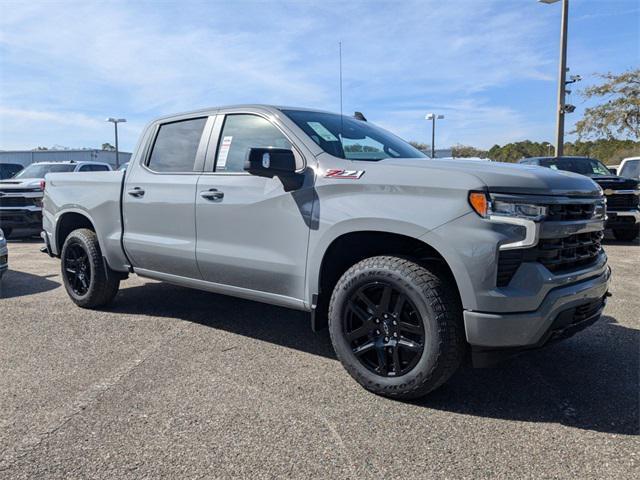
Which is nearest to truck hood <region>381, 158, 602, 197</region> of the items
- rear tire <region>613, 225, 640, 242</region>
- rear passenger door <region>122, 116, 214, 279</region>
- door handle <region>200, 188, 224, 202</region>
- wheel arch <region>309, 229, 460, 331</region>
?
wheel arch <region>309, 229, 460, 331</region>

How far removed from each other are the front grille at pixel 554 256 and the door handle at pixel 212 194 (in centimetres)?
217

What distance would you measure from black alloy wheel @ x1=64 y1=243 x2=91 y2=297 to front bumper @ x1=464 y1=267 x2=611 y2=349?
399 centimetres

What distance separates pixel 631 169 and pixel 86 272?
1205 centimetres

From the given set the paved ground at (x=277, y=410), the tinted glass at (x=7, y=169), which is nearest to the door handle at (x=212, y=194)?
the paved ground at (x=277, y=410)

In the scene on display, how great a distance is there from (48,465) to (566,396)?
2928mm

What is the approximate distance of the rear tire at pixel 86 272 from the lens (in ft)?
17.1

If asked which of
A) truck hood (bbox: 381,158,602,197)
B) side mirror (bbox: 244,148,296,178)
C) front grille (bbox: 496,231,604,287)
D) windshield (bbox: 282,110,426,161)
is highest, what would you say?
windshield (bbox: 282,110,426,161)

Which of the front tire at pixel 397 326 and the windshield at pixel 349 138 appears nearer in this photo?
the front tire at pixel 397 326

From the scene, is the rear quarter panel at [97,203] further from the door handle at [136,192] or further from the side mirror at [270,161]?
the side mirror at [270,161]

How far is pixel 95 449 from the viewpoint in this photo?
2.68 metres

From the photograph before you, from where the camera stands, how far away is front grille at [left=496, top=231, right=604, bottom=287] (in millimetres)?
2854

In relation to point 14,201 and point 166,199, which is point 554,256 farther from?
point 14,201

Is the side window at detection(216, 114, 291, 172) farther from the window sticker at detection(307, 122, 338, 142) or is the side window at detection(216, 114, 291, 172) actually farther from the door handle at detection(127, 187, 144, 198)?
the door handle at detection(127, 187, 144, 198)

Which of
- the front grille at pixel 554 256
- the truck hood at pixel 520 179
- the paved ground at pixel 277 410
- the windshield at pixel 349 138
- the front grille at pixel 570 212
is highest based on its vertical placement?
the windshield at pixel 349 138
